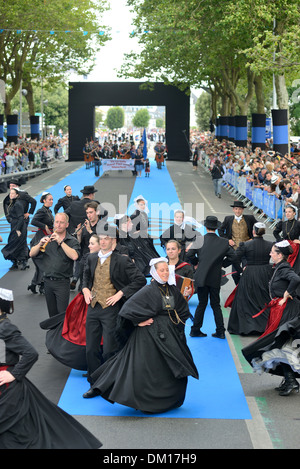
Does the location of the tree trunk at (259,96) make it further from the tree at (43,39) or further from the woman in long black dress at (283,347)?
the woman in long black dress at (283,347)

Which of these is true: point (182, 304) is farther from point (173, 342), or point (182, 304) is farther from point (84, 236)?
point (84, 236)

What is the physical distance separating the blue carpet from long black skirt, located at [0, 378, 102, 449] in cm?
189

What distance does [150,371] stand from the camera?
28.5ft

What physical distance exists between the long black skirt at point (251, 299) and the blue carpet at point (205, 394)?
1.63ft

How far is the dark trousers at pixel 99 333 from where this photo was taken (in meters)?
9.42

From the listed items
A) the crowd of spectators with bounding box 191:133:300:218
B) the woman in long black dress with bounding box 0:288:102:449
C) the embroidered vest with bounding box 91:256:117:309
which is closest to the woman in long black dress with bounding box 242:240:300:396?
the embroidered vest with bounding box 91:256:117:309

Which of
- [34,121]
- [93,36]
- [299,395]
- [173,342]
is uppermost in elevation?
[93,36]

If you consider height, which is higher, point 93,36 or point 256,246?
point 93,36

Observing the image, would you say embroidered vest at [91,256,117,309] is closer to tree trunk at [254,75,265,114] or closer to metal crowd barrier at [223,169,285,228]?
metal crowd barrier at [223,169,285,228]

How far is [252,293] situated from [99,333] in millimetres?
3731

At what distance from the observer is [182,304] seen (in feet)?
29.5

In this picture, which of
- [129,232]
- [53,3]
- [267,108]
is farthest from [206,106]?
[129,232]
